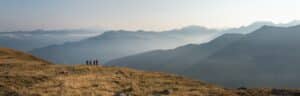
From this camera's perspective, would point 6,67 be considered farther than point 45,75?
Yes

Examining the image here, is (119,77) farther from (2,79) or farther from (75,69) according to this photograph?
(2,79)

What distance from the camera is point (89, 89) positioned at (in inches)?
1448

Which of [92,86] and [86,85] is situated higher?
[86,85]

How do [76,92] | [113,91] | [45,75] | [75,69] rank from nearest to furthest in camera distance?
[76,92], [113,91], [45,75], [75,69]

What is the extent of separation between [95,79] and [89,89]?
6.27 meters

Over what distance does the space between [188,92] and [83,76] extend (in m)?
13.1

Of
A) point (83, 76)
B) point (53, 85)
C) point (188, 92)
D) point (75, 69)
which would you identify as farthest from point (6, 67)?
point (188, 92)

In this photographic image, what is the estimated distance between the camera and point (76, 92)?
114 ft

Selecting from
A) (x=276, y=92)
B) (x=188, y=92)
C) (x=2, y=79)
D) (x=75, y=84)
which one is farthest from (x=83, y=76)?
(x=276, y=92)

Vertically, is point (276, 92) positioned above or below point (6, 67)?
below

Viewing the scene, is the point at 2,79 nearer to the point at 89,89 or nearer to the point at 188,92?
the point at 89,89

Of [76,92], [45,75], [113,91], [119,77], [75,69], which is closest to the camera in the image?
[76,92]

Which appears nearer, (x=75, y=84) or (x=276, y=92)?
(x=75, y=84)

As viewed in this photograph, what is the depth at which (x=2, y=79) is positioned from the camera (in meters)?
38.3
